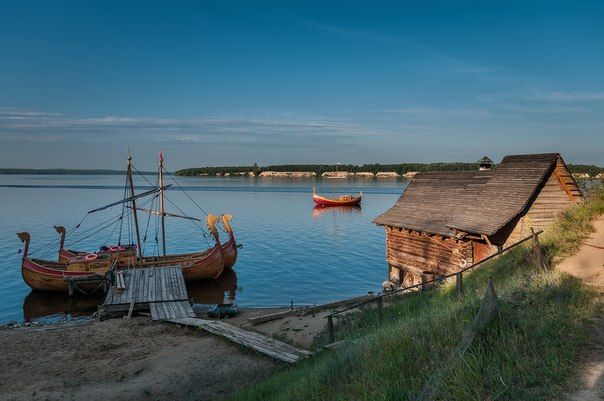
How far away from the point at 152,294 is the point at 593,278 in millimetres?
21127

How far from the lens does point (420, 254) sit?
944 inches

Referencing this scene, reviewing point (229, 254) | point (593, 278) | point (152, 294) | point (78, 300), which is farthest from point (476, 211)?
point (78, 300)

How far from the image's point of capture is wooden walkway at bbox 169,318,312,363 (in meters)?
14.5

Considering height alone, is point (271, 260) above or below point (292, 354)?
below

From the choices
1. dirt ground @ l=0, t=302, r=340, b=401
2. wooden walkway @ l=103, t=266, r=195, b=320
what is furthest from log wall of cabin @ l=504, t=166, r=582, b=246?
wooden walkway @ l=103, t=266, r=195, b=320

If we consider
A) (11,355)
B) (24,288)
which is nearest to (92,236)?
(24,288)

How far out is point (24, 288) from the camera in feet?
108

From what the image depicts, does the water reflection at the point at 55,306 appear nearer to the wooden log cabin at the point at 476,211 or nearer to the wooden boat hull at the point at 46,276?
the wooden boat hull at the point at 46,276

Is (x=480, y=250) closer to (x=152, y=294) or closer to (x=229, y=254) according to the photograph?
(x=152, y=294)

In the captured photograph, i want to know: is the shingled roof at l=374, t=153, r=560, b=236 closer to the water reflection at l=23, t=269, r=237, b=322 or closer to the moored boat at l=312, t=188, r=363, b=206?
the water reflection at l=23, t=269, r=237, b=322

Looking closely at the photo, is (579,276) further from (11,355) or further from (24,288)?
(24,288)

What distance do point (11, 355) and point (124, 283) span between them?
30.8 feet

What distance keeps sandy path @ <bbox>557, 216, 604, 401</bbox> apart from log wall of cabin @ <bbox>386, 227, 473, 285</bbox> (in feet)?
26.2

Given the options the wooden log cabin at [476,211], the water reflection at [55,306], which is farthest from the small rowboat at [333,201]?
the wooden log cabin at [476,211]
